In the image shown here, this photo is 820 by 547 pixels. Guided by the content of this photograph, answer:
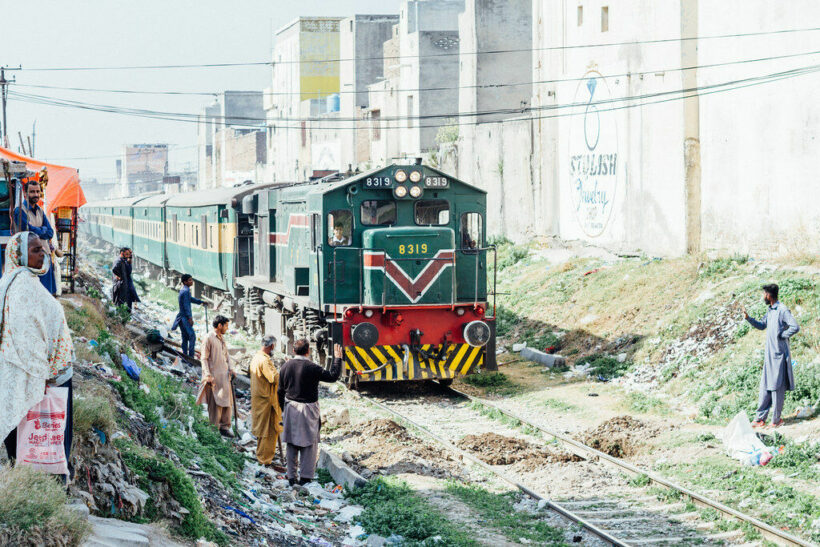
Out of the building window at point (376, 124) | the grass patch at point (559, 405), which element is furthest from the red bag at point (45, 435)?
the building window at point (376, 124)

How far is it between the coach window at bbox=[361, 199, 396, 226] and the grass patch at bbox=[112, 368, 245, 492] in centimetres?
455

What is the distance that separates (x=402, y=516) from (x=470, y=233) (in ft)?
25.4

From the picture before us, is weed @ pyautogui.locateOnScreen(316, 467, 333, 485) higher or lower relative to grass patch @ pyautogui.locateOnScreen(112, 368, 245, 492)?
lower

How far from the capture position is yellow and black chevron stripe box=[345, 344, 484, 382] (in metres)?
15.5

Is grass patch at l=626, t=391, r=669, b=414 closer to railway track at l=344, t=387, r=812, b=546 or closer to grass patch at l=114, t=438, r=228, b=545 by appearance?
railway track at l=344, t=387, r=812, b=546

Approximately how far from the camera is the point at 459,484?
10.9 meters

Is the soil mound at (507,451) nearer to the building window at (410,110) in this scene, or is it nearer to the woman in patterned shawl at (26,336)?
the woman in patterned shawl at (26,336)

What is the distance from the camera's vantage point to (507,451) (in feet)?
40.7

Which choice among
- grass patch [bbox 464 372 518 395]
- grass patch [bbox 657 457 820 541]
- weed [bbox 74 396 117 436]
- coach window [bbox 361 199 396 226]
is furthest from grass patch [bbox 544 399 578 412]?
weed [bbox 74 396 117 436]

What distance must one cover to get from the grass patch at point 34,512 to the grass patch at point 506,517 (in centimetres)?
478

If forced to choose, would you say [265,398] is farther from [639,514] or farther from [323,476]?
[639,514]

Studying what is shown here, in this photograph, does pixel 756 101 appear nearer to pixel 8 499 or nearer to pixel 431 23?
pixel 8 499

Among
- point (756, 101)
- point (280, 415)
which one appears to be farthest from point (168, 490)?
point (756, 101)

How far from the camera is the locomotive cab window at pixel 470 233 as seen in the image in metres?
16.2
